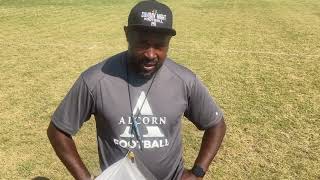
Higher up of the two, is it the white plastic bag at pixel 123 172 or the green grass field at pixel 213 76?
A: the white plastic bag at pixel 123 172

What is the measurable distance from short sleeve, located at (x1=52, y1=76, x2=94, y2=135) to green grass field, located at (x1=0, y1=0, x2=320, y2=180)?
3.53 metres

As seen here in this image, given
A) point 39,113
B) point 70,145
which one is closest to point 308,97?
point 39,113

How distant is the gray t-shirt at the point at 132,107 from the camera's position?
3455 millimetres

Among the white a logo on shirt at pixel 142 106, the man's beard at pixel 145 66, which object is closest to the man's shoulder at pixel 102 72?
the man's beard at pixel 145 66

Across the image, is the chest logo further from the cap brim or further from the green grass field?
the green grass field

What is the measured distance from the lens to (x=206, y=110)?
378 cm

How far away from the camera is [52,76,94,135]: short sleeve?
11.3 ft

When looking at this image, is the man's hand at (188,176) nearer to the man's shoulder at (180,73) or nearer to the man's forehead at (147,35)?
the man's shoulder at (180,73)

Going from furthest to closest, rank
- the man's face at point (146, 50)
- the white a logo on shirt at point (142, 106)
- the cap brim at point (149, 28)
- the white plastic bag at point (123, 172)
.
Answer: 1. the white a logo on shirt at point (142, 106)
2. the man's face at point (146, 50)
3. the cap brim at point (149, 28)
4. the white plastic bag at point (123, 172)

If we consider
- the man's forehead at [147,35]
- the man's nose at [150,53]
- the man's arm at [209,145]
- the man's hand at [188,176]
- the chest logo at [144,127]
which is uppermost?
the man's forehead at [147,35]

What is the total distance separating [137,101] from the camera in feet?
11.5

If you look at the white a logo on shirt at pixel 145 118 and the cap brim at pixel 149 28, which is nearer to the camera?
the cap brim at pixel 149 28

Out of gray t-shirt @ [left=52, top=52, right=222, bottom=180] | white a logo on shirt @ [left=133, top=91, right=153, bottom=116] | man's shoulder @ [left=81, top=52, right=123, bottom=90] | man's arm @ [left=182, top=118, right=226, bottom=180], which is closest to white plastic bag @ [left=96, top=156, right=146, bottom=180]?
gray t-shirt @ [left=52, top=52, right=222, bottom=180]

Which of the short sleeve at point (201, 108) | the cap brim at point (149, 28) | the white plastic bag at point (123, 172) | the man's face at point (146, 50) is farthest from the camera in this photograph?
the short sleeve at point (201, 108)
